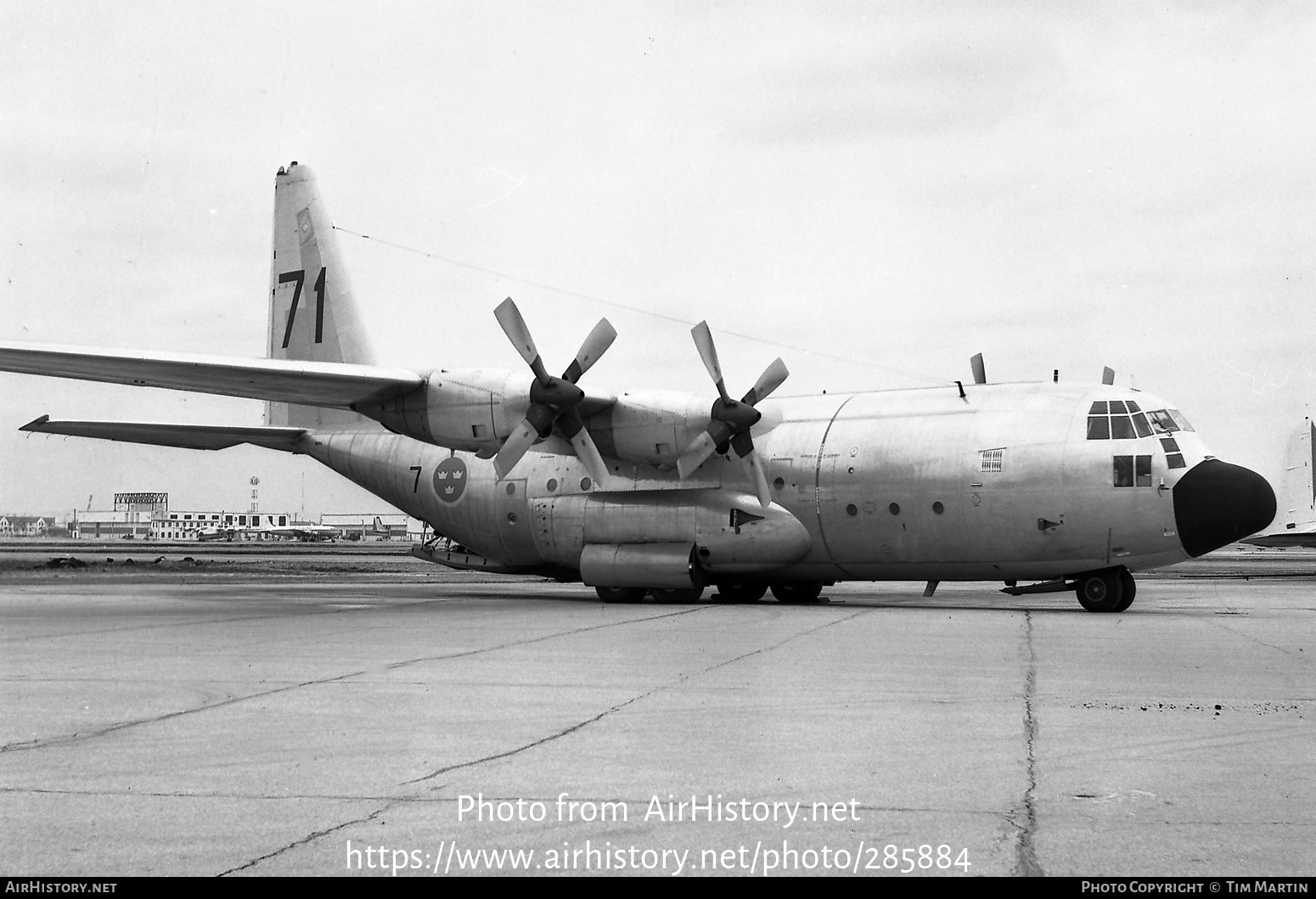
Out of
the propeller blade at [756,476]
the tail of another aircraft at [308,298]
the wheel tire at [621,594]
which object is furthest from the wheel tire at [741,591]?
the tail of another aircraft at [308,298]

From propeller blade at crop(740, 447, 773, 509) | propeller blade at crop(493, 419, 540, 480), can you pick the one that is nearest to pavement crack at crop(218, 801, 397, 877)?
propeller blade at crop(493, 419, 540, 480)

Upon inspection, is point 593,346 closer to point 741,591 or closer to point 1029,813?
point 741,591

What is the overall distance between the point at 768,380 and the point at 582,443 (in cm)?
407

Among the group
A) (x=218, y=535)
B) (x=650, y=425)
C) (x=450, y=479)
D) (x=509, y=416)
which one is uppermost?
(x=509, y=416)

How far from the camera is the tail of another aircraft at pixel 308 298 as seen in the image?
29.7 meters

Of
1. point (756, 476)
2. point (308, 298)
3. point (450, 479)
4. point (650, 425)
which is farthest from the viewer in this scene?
point (308, 298)

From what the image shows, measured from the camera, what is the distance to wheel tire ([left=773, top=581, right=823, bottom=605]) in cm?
2652

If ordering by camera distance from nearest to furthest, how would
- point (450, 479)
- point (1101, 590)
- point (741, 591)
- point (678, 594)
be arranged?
point (1101, 590) < point (678, 594) < point (741, 591) < point (450, 479)

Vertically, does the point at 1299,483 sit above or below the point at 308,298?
below

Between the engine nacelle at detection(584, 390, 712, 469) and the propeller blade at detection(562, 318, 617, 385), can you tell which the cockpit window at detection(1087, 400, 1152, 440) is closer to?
the engine nacelle at detection(584, 390, 712, 469)

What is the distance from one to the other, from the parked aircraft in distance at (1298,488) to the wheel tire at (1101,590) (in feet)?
132

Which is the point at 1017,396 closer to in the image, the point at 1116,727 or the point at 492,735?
the point at 1116,727

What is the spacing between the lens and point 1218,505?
65.0ft

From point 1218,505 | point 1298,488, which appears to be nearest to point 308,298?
point 1218,505
